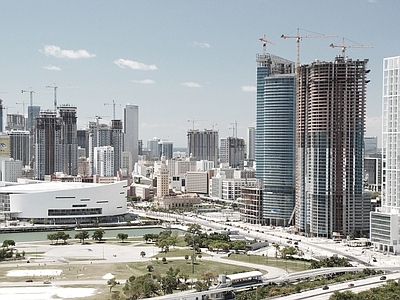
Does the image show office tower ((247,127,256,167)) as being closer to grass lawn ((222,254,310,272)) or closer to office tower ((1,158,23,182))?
office tower ((1,158,23,182))

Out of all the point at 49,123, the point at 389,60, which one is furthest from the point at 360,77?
the point at 49,123

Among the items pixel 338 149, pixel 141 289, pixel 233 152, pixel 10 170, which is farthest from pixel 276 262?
pixel 233 152

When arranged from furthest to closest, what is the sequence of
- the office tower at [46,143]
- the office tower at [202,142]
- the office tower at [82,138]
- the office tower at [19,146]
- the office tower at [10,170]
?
the office tower at [82,138], the office tower at [202,142], the office tower at [19,146], the office tower at [46,143], the office tower at [10,170]

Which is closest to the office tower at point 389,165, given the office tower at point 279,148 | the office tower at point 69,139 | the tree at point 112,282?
the office tower at point 279,148

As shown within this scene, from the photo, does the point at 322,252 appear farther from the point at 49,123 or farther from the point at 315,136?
the point at 49,123

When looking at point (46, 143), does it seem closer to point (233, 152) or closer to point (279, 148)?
point (233, 152)

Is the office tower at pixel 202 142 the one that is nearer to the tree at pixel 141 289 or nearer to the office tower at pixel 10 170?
the office tower at pixel 10 170
